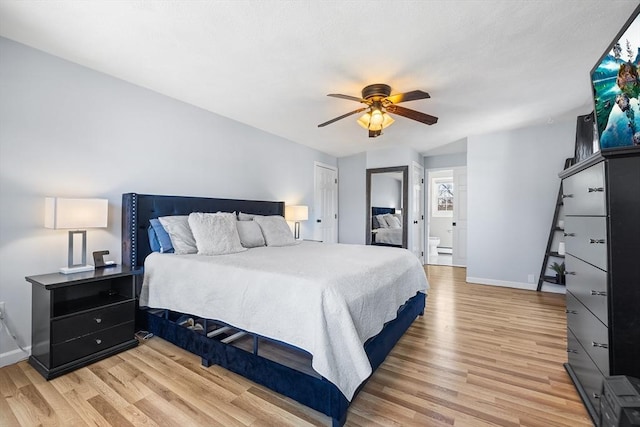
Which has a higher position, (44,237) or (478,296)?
(44,237)

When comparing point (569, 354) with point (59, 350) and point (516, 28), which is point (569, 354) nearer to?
point (516, 28)

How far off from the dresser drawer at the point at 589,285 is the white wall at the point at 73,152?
148 inches

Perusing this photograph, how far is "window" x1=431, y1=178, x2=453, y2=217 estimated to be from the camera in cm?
813

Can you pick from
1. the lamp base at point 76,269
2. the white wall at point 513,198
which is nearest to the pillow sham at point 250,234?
the lamp base at point 76,269

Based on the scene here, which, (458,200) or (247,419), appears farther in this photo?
(458,200)

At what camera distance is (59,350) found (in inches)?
80.1

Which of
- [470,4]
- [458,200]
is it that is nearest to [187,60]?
[470,4]

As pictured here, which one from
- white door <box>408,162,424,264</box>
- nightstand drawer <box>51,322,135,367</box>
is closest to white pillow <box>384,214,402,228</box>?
white door <box>408,162,424,264</box>

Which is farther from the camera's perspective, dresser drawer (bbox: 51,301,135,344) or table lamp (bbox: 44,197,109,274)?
table lamp (bbox: 44,197,109,274)

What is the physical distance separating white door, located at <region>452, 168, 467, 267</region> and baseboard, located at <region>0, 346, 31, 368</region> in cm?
687

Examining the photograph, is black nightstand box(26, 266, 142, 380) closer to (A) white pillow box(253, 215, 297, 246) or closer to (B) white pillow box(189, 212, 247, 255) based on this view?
(B) white pillow box(189, 212, 247, 255)

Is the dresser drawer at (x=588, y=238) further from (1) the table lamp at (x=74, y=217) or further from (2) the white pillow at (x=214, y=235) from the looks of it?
(1) the table lamp at (x=74, y=217)

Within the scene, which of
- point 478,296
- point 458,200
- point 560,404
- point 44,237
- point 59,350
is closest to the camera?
point 560,404

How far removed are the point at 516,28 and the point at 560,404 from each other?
259cm
